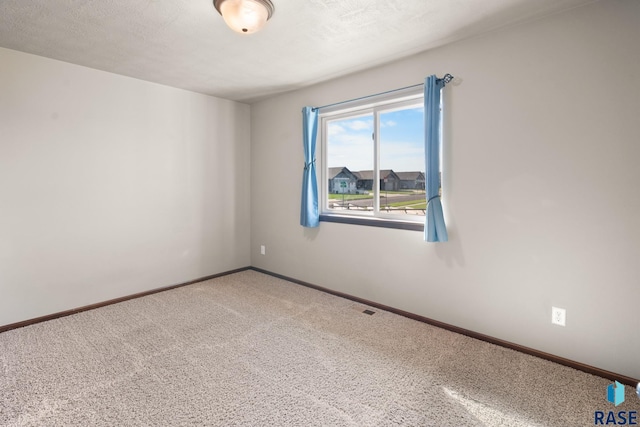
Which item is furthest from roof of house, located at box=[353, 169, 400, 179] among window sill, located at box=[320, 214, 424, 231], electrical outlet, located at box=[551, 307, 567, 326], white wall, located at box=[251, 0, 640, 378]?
electrical outlet, located at box=[551, 307, 567, 326]

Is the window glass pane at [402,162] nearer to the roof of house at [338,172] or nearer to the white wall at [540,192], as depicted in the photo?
the white wall at [540,192]

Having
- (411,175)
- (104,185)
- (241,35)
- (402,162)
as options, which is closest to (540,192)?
(411,175)

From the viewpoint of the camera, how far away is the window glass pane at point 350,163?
3420 mm

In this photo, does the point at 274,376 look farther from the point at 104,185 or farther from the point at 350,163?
the point at 104,185

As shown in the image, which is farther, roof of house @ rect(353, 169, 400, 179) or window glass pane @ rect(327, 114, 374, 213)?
window glass pane @ rect(327, 114, 374, 213)

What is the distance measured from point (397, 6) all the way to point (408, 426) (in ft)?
8.10

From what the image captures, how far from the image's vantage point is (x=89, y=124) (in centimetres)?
313

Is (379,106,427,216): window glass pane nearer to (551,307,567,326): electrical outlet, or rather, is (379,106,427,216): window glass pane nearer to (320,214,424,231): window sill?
(320,214,424,231): window sill

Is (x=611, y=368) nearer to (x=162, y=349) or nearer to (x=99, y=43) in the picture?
(x=162, y=349)

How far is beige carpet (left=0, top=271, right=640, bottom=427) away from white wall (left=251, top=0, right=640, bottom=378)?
28cm

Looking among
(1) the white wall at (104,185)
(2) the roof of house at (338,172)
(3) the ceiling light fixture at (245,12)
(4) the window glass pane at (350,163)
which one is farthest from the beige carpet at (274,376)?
(3) the ceiling light fixture at (245,12)

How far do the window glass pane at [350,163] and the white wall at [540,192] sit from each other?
0.47 metres

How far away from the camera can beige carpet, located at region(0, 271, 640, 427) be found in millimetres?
1728

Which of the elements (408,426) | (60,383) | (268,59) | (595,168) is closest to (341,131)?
(268,59)
